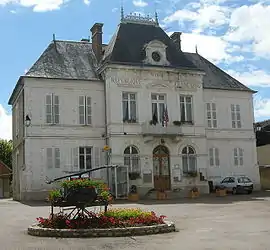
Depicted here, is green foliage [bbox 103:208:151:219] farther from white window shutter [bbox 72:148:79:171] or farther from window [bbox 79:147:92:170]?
window [bbox 79:147:92:170]

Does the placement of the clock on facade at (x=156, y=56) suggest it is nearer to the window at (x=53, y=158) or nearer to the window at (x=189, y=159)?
the window at (x=189, y=159)

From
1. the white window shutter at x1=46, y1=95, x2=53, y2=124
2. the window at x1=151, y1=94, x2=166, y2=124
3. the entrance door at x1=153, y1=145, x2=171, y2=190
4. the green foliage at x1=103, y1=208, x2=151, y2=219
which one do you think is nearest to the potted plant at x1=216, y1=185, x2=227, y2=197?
the entrance door at x1=153, y1=145, x2=171, y2=190

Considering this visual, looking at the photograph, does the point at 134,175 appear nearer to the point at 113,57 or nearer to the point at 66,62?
the point at 113,57

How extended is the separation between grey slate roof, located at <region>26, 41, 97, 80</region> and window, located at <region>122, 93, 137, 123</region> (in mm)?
2611

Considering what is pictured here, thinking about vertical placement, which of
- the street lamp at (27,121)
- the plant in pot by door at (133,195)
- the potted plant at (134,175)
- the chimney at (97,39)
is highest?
the chimney at (97,39)

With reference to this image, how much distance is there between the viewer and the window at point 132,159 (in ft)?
95.9

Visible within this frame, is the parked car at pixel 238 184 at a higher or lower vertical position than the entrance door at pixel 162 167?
lower

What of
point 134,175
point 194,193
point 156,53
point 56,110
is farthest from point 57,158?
point 156,53

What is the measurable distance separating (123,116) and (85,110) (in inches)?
97.0

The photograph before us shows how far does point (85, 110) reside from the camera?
29703mm

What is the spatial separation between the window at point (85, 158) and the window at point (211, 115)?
900 cm

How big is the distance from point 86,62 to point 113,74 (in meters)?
3.06

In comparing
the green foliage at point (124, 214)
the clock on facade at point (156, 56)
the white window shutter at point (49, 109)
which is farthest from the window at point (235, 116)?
the green foliage at point (124, 214)

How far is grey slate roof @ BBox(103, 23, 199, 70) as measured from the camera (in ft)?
99.3
